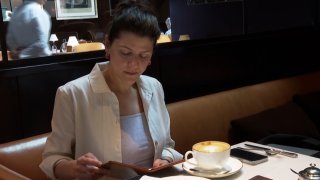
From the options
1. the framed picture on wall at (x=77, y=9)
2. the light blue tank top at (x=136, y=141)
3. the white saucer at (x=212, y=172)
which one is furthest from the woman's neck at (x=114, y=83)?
the framed picture on wall at (x=77, y=9)

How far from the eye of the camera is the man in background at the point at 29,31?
229cm

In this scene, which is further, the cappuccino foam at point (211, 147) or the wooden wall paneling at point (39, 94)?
the wooden wall paneling at point (39, 94)

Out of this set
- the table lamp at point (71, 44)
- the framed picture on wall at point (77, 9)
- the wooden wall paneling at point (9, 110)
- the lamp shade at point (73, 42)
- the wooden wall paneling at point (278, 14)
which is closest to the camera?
the wooden wall paneling at point (9, 110)

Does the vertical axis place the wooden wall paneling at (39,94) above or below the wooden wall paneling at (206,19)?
below

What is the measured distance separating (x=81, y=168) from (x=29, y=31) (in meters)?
1.56

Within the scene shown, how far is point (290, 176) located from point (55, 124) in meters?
0.82

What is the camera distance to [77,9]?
3902mm

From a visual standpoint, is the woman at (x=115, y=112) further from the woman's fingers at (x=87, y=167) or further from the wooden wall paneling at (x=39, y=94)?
the wooden wall paneling at (x=39, y=94)

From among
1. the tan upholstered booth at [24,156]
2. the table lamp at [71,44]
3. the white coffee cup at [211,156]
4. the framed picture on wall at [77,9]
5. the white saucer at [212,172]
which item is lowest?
the tan upholstered booth at [24,156]

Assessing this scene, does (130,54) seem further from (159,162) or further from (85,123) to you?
(159,162)

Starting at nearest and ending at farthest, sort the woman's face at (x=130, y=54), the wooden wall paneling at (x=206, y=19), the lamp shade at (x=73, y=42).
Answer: the woman's face at (x=130, y=54) → the lamp shade at (x=73, y=42) → the wooden wall paneling at (x=206, y=19)

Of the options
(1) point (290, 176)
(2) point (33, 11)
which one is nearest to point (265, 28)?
(2) point (33, 11)

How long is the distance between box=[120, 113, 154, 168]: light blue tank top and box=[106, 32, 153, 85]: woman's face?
0.17 m

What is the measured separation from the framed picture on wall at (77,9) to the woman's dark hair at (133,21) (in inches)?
84.4
